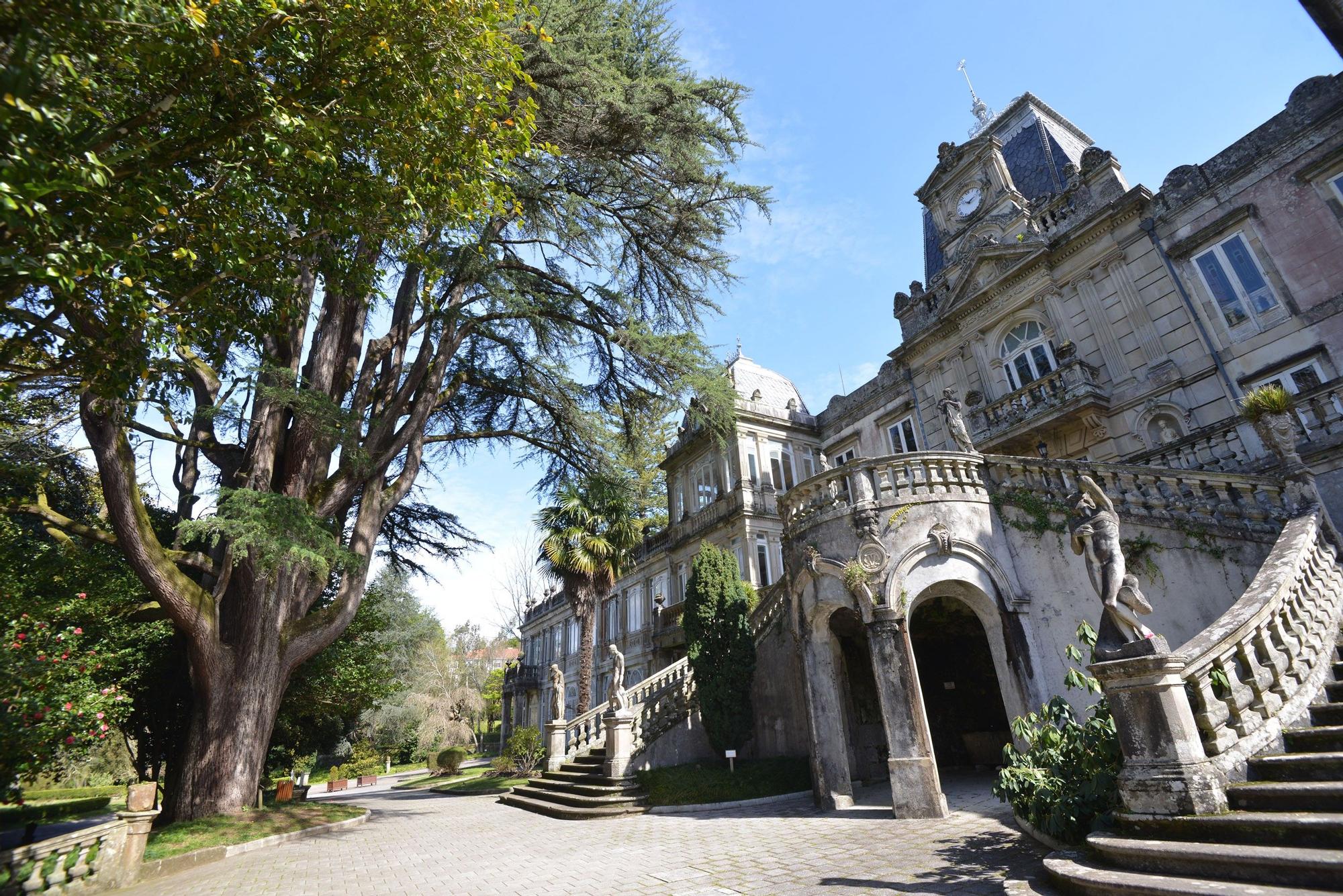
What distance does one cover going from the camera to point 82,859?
765 cm

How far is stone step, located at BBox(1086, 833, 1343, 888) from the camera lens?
346 cm

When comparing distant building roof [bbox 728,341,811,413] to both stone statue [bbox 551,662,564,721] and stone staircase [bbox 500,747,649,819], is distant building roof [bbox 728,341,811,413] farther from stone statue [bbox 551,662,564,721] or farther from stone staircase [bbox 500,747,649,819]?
stone staircase [bbox 500,747,649,819]

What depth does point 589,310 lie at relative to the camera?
13.9m

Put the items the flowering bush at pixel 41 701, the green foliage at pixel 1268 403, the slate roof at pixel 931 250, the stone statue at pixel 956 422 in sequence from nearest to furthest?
the flowering bush at pixel 41 701
the green foliage at pixel 1268 403
the stone statue at pixel 956 422
the slate roof at pixel 931 250

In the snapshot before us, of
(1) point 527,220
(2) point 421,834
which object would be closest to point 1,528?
(2) point 421,834

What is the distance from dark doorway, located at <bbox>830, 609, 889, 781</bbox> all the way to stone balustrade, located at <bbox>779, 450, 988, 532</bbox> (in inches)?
147

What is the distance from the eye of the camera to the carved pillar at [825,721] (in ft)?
34.0

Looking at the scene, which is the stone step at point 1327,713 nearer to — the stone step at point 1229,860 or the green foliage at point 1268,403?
the stone step at point 1229,860

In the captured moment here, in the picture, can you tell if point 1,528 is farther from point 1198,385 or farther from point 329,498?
point 1198,385

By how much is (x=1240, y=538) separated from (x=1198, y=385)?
5.63 meters

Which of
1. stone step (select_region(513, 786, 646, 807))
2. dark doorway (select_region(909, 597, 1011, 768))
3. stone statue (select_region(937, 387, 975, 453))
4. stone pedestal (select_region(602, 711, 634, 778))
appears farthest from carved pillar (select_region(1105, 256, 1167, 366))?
stone step (select_region(513, 786, 646, 807))

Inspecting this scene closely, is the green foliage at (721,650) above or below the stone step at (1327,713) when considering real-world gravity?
above

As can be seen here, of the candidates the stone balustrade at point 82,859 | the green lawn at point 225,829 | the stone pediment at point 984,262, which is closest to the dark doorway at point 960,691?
the stone pediment at point 984,262

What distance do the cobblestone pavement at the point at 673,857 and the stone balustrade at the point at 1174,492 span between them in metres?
5.17
